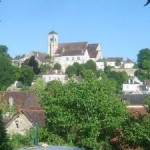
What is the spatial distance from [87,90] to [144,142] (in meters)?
6.10

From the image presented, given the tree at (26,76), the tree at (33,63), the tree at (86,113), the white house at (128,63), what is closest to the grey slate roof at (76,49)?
the white house at (128,63)

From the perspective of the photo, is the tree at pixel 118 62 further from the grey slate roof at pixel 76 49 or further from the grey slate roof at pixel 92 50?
the grey slate roof at pixel 76 49

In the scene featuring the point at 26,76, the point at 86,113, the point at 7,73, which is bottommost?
the point at 86,113

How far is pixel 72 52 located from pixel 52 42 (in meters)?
12.6

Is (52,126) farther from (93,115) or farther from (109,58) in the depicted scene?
(109,58)

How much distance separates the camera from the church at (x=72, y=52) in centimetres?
14788

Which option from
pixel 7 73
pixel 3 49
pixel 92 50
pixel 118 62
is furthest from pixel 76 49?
pixel 7 73

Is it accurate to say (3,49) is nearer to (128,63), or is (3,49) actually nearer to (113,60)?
(113,60)

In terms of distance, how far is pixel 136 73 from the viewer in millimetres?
135750

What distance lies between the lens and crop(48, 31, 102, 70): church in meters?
148

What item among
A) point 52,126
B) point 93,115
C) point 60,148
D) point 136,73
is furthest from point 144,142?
point 136,73

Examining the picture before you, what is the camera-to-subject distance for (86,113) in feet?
88.9

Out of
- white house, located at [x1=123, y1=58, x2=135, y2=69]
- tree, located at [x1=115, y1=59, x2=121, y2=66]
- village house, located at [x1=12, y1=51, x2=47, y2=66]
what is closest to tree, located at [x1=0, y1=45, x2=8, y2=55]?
village house, located at [x1=12, y1=51, x2=47, y2=66]

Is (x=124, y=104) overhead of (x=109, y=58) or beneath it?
beneath
